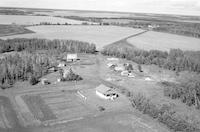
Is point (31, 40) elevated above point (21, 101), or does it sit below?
above

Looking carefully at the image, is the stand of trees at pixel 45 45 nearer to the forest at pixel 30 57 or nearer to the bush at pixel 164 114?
the forest at pixel 30 57

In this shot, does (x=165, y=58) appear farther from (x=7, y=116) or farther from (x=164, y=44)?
(x=7, y=116)

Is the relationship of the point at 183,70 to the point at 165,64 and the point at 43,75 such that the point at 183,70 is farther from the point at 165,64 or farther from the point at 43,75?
the point at 43,75

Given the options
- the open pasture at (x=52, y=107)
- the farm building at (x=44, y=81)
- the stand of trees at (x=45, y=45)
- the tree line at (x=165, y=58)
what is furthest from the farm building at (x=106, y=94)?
the stand of trees at (x=45, y=45)

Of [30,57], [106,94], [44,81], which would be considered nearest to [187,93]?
[106,94]

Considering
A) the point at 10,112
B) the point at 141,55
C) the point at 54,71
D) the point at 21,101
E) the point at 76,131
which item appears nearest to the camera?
the point at 76,131

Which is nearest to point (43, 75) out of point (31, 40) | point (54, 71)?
point (54, 71)

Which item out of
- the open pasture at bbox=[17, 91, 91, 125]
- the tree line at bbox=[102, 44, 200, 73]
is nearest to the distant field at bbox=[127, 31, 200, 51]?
the tree line at bbox=[102, 44, 200, 73]
